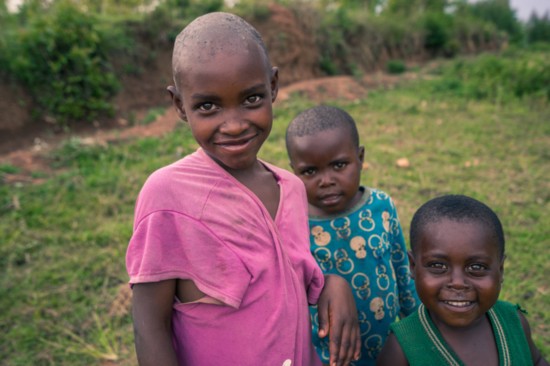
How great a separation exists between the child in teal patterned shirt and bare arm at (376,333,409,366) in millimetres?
378

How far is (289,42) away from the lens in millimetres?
11188

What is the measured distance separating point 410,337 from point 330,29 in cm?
1247

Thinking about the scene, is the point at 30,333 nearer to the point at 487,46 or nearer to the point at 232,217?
the point at 232,217

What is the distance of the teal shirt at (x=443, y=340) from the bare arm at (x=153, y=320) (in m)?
0.77

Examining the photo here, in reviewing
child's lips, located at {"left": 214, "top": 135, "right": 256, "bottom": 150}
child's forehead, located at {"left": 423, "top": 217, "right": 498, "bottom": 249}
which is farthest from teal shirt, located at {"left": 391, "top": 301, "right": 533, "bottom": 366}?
child's lips, located at {"left": 214, "top": 135, "right": 256, "bottom": 150}

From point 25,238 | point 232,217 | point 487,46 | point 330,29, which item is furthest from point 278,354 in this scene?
point 487,46

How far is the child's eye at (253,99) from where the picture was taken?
1170 mm

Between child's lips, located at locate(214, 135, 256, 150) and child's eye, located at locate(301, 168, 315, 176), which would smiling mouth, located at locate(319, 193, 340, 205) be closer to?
child's eye, located at locate(301, 168, 315, 176)

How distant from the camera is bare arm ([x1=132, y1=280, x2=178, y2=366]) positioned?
1.11 m

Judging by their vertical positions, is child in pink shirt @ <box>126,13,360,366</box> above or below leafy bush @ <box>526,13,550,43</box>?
below

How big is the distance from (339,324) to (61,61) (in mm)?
7191

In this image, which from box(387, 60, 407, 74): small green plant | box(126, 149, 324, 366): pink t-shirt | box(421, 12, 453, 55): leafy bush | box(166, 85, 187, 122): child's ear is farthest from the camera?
box(421, 12, 453, 55): leafy bush

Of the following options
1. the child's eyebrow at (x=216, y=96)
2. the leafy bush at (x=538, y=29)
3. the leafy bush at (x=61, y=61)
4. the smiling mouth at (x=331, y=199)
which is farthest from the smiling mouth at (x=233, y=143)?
the leafy bush at (x=538, y=29)

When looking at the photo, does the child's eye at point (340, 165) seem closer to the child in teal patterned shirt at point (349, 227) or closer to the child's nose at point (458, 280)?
the child in teal patterned shirt at point (349, 227)
